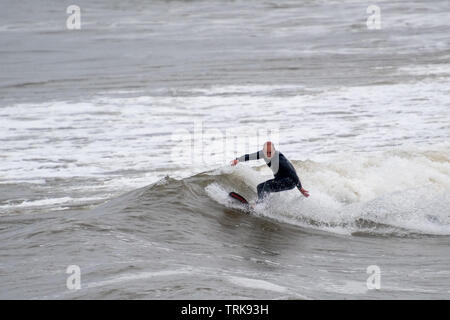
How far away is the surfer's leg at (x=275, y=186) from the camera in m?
13.9

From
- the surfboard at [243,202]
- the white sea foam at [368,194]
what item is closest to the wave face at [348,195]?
the white sea foam at [368,194]

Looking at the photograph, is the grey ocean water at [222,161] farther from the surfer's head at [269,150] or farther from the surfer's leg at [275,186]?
the surfer's head at [269,150]

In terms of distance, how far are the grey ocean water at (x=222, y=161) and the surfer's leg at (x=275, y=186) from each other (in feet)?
1.30

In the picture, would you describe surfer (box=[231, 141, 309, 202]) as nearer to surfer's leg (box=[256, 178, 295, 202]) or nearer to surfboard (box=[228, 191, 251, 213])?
surfer's leg (box=[256, 178, 295, 202])

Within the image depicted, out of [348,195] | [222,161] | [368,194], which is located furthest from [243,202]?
[222,161]

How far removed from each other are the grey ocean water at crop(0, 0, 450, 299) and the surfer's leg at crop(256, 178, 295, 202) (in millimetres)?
395

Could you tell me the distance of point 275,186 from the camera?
14.1m

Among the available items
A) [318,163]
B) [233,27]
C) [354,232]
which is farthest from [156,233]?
[233,27]

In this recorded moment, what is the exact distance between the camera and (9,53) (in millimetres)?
43844

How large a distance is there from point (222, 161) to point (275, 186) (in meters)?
7.08

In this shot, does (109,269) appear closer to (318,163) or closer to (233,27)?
(318,163)

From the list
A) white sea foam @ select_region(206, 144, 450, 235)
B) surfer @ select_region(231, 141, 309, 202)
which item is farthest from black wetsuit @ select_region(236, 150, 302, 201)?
white sea foam @ select_region(206, 144, 450, 235)

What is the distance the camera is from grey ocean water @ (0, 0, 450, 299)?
10.8 meters
